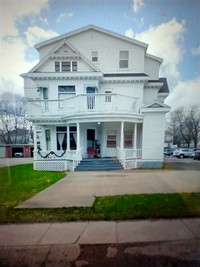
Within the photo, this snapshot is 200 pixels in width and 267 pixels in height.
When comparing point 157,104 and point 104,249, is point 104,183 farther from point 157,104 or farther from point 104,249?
point 157,104

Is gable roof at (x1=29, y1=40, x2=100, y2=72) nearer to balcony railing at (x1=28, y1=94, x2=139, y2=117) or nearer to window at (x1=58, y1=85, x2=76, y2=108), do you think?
window at (x1=58, y1=85, x2=76, y2=108)

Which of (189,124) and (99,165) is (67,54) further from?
(189,124)

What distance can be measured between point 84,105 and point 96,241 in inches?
282

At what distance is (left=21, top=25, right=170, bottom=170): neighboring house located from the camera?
337 inches

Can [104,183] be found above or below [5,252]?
below

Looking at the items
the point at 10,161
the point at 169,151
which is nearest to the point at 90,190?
the point at 169,151

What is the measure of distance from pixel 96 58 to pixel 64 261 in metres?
11.3

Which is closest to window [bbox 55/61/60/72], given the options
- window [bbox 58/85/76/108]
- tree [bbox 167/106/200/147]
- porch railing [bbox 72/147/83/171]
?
window [bbox 58/85/76/108]

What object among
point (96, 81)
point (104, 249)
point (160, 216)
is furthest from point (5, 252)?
point (96, 81)

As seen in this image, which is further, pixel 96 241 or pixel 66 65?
pixel 66 65

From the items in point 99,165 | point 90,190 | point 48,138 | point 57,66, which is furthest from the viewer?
point 48,138

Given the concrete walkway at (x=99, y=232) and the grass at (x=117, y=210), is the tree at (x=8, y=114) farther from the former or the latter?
the concrete walkway at (x=99, y=232)

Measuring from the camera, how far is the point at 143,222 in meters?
2.69

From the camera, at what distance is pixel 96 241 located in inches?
86.8
